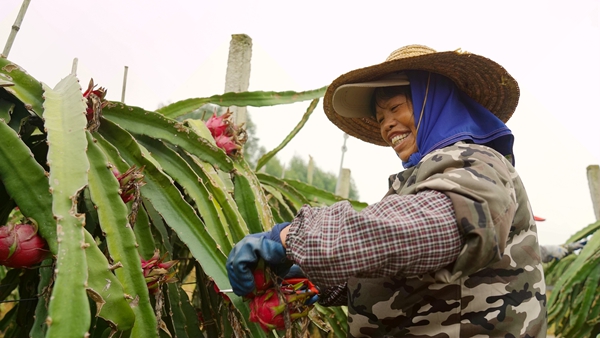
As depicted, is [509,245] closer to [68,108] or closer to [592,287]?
[68,108]

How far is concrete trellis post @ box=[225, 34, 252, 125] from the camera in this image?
2996 mm

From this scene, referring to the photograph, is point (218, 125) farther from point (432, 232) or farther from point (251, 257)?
point (432, 232)

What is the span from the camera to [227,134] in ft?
6.51

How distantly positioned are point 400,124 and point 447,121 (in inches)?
5.8

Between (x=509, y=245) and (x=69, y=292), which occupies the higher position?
(x=509, y=245)

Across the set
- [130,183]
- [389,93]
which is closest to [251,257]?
[130,183]

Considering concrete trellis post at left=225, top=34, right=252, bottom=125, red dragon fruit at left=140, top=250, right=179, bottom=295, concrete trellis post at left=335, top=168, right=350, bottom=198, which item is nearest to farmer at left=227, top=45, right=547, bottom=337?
red dragon fruit at left=140, top=250, right=179, bottom=295

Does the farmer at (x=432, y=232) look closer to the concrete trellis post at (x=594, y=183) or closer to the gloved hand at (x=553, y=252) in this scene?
the gloved hand at (x=553, y=252)

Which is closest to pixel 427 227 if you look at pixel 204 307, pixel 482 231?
pixel 482 231

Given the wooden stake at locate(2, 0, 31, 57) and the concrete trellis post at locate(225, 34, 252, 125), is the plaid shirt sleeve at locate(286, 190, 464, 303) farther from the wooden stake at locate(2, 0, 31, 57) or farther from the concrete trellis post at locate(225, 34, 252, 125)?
the concrete trellis post at locate(225, 34, 252, 125)

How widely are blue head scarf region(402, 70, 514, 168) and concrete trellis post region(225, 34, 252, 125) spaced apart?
5.40 feet

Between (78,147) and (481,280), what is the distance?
909 mm

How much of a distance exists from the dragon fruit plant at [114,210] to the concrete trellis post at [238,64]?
1.04 m

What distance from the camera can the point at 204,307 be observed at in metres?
1.86
